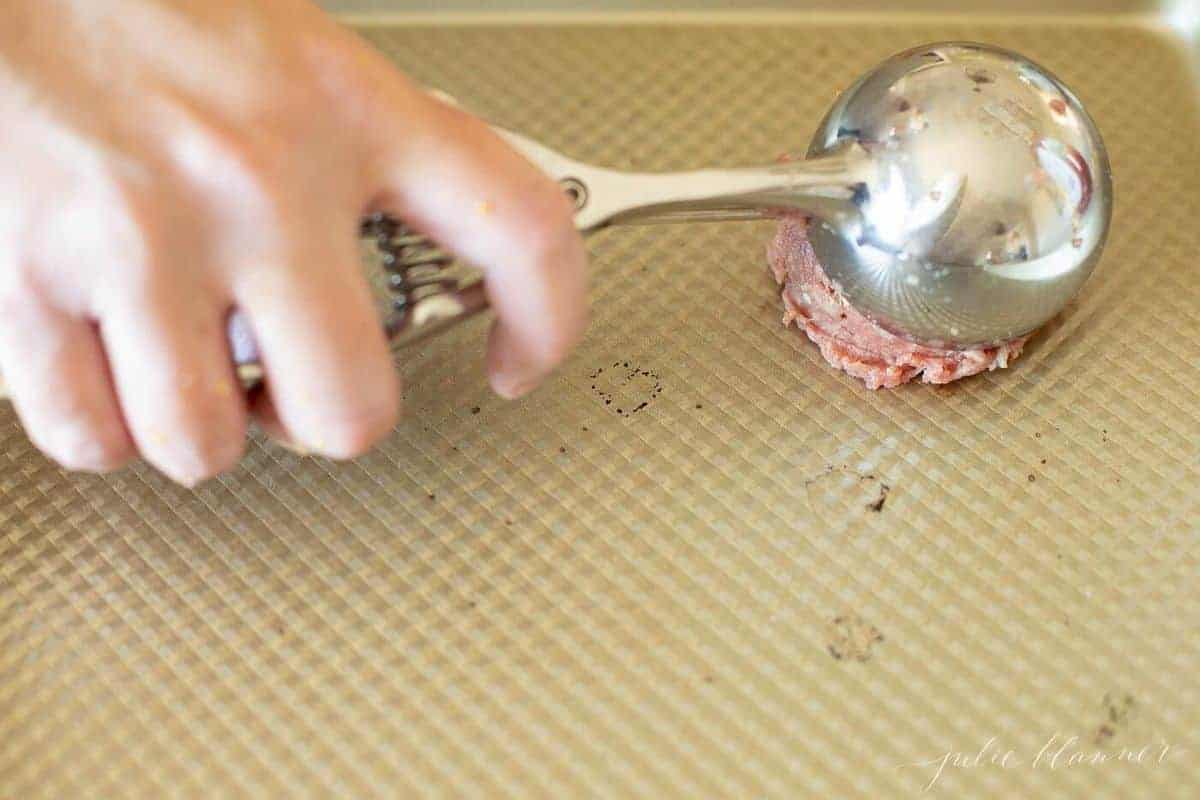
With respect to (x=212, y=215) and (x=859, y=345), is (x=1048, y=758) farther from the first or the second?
(x=212, y=215)

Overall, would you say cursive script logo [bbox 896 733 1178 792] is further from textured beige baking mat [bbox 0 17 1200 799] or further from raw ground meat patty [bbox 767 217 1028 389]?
raw ground meat patty [bbox 767 217 1028 389]

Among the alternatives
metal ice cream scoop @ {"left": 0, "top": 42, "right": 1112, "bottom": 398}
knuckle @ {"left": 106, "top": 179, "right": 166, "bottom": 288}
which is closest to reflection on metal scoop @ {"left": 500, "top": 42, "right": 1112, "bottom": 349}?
metal ice cream scoop @ {"left": 0, "top": 42, "right": 1112, "bottom": 398}

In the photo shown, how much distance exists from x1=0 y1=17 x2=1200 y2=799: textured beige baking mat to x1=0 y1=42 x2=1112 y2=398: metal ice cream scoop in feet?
0.21

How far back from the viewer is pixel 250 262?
365 mm

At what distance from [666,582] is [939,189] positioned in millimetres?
165

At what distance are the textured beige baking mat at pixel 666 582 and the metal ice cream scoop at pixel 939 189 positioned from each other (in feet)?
0.21

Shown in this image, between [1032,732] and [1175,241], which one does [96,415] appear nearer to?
[1032,732]

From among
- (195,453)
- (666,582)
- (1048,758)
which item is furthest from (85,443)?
(1048,758)

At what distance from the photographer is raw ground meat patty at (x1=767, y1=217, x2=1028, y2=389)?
19.6 inches

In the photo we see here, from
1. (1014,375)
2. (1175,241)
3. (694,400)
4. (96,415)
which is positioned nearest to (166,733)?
(96,415)

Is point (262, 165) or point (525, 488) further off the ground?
point (262, 165)

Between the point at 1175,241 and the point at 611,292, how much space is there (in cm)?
24

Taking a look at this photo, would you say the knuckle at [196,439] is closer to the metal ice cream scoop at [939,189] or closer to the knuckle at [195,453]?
the knuckle at [195,453]

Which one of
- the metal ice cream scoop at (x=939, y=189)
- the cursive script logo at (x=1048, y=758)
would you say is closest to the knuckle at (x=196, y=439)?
the metal ice cream scoop at (x=939, y=189)
